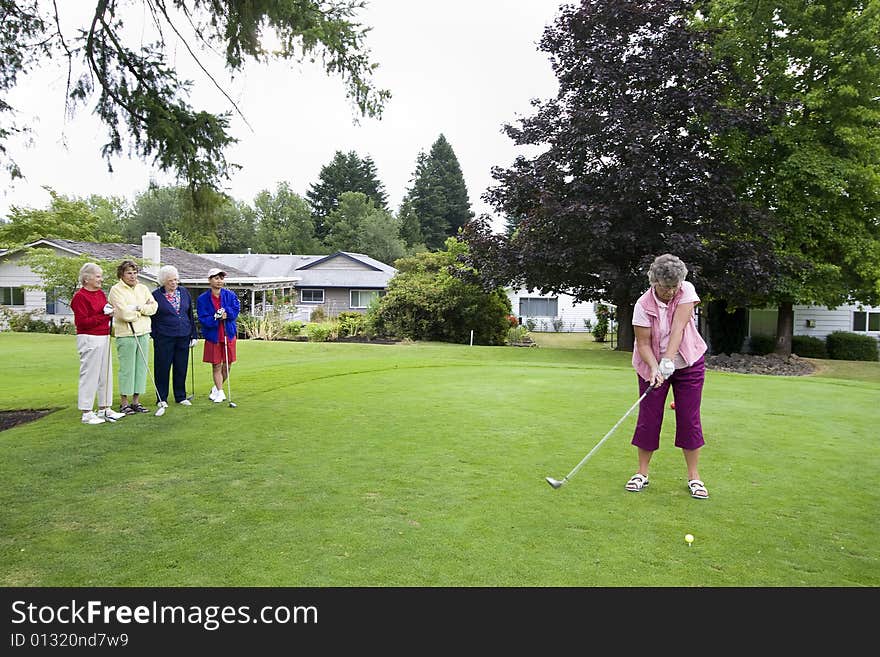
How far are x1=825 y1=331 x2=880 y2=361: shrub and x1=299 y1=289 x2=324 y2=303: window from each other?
32.2 metres

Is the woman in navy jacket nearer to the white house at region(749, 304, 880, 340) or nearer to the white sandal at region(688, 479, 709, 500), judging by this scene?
the white sandal at region(688, 479, 709, 500)

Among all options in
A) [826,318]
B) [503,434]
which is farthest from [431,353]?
[826,318]

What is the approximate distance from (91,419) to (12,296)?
32.5 metres

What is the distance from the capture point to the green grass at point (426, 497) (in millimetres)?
4133

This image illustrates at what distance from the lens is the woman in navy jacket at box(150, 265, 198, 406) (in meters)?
9.53

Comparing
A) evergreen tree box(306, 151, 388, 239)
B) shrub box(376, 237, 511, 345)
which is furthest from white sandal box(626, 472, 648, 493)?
evergreen tree box(306, 151, 388, 239)

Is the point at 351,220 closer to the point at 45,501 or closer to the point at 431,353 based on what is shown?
the point at 431,353

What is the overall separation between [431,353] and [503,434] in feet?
45.8

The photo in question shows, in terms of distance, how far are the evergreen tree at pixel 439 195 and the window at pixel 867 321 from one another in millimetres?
51265

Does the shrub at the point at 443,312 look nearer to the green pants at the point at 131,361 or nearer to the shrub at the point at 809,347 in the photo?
the shrub at the point at 809,347

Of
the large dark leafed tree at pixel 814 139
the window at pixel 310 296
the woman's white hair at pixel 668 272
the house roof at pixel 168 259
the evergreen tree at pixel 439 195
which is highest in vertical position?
the evergreen tree at pixel 439 195

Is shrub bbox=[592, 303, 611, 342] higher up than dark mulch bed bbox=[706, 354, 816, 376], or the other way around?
shrub bbox=[592, 303, 611, 342]

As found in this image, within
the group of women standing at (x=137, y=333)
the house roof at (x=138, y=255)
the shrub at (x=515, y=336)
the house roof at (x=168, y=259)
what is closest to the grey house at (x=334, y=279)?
the house roof at (x=168, y=259)

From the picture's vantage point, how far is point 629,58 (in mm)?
22203
